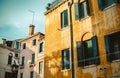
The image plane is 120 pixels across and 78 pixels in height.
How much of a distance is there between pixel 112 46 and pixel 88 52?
7.16 feet

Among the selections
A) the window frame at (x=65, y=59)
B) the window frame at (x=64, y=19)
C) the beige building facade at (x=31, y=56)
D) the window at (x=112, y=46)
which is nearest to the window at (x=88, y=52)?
the window at (x=112, y=46)

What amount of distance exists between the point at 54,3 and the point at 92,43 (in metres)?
7.86

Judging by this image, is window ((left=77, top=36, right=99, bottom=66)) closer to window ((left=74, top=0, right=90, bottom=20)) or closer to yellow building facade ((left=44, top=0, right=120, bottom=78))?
yellow building facade ((left=44, top=0, right=120, bottom=78))

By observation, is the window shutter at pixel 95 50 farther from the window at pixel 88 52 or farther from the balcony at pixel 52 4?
the balcony at pixel 52 4

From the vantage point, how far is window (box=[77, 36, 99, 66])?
13773 millimetres

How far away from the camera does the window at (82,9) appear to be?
15.6 metres

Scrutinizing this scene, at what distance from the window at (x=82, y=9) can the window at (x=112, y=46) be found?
315 centimetres

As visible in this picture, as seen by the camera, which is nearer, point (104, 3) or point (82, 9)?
point (104, 3)

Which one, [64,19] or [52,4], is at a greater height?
[52,4]

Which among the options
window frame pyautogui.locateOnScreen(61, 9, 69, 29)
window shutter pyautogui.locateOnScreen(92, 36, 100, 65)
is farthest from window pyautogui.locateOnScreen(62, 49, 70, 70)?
window shutter pyautogui.locateOnScreen(92, 36, 100, 65)

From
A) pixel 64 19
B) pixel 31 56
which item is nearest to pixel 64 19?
pixel 64 19

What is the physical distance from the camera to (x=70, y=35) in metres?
16.3

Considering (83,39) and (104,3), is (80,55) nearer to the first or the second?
(83,39)

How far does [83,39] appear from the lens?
15.2m
